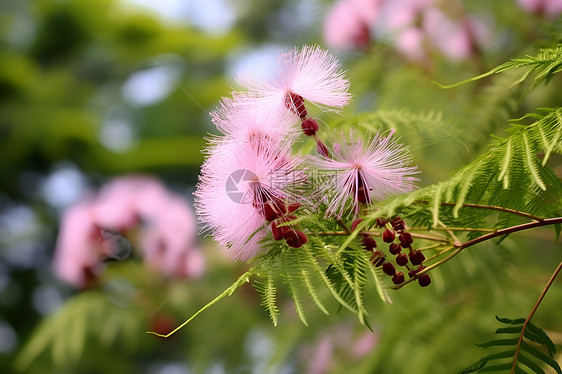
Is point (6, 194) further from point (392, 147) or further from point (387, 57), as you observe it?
point (392, 147)

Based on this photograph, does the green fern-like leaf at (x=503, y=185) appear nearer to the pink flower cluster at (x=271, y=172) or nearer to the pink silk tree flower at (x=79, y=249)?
the pink flower cluster at (x=271, y=172)

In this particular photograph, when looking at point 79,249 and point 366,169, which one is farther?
point 79,249

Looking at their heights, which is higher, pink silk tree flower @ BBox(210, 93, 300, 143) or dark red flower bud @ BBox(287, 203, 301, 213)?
pink silk tree flower @ BBox(210, 93, 300, 143)

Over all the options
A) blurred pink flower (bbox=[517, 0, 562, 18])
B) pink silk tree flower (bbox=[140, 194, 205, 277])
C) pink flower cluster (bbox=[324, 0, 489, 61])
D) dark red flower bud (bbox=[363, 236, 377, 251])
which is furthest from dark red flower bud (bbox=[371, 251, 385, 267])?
pink silk tree flower (bbox=[140, 194, 205, 277])

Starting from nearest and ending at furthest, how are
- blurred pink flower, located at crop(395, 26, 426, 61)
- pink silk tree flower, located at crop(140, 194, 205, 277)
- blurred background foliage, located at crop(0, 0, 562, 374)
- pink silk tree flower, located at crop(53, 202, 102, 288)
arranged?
blurred background foliage, located at crop(0, 0, 562, 374) → blurred pink flower, located at crop(395, 26, 426, 61) → pink silk tree flower, located at crop(53, 202, 102, 288) → pink silk tree flower, located at crop(140, 194, 205, 277)

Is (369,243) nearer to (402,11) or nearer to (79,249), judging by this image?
(402,11)

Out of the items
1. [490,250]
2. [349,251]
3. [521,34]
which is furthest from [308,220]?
[521,34]

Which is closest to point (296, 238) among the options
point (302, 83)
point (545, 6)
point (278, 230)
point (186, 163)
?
point (278, 230)

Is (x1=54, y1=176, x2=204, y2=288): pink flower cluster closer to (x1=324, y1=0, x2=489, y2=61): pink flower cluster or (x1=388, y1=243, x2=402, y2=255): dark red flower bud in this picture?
(x1=324, y1=0, x2=489, y2=61): pink flower cluster
